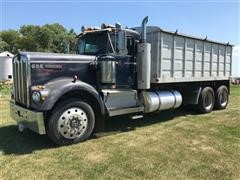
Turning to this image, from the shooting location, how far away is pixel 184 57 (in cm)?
962

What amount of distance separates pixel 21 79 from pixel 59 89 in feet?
3.34

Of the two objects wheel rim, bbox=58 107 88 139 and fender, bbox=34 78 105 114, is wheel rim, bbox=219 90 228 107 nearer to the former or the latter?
fender, bbox=34 78 105 114

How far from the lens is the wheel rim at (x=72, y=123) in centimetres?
628

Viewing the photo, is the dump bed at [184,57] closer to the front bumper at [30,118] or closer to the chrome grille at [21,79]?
the chrome grille at [21,79]

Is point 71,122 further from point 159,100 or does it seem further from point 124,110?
point 159,100

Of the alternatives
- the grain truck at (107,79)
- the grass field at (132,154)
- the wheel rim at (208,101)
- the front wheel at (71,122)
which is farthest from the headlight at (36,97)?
the wheel rim at (208,101)

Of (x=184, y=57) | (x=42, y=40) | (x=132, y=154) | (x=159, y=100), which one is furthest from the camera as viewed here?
(x=42, y=40)

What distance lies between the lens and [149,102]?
8.35 meters

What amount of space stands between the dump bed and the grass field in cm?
167

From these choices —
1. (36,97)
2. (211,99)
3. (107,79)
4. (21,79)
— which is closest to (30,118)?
(36,97)

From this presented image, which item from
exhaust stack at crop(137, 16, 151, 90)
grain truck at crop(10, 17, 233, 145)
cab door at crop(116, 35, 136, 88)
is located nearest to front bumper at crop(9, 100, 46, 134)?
grain truck at crop(10, 17, 233, 145)

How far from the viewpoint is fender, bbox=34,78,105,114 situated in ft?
19.7

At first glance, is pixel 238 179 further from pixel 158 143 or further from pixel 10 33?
Result: pixel 10 33

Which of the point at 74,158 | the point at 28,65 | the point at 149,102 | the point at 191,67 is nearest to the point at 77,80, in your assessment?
the point at 28,65
